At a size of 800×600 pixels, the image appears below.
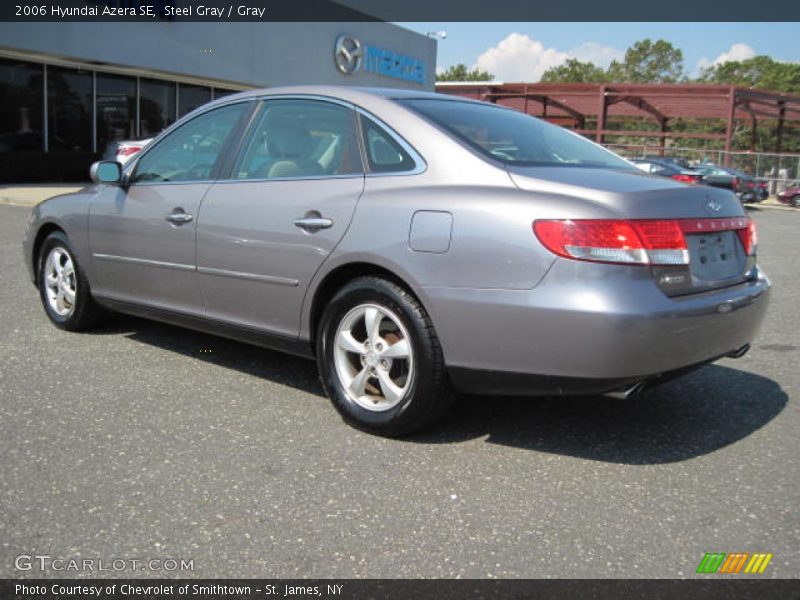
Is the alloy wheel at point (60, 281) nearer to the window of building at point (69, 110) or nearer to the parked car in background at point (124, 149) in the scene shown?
the parked car in background at point (124, 149)

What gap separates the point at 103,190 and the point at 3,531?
115 inches

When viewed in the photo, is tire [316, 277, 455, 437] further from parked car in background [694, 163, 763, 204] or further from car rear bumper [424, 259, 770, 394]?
parked car in background [694, 163, 763, 204]

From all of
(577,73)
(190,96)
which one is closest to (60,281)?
(190,96)

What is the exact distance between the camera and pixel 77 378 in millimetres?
4477

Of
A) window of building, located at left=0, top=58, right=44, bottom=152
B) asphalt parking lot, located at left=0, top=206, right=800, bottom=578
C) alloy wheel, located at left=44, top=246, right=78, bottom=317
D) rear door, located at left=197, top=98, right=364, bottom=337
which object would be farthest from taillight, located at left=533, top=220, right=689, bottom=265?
window of building, located at left=0, top=58, right=44, bottom=152

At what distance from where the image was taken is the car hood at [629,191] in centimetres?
325

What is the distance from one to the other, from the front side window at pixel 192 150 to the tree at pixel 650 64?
337 feet

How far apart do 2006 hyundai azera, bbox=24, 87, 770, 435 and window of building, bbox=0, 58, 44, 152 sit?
602 inches

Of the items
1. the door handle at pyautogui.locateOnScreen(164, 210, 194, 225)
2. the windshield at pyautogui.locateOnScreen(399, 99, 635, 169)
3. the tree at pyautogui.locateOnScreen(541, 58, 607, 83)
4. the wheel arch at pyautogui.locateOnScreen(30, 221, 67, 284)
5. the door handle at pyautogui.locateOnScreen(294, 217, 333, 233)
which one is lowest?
the wheel arch at pyautogui.locateOnScreen(30, 221, 67, 284)

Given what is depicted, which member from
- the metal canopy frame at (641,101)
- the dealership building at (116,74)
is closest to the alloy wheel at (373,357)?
the dealership building at (116,74)

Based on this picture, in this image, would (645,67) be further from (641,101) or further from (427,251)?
(427,251)

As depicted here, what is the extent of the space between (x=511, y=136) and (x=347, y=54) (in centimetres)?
2480

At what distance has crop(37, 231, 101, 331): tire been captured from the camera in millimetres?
5355
